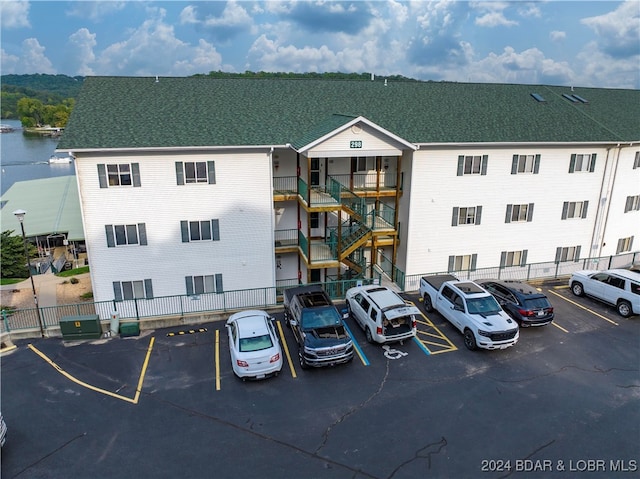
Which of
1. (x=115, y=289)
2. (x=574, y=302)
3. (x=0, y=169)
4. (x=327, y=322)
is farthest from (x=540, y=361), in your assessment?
(x=0, y=169)

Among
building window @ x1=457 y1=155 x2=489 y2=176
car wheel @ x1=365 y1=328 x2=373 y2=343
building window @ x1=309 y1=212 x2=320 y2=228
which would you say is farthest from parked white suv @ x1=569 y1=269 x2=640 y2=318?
building window @ x1=309 y1=212 x2=320 y2=228

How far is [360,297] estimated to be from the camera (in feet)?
61.8

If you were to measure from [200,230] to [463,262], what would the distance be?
15.5 m

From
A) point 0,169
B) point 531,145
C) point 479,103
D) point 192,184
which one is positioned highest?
point 479,103

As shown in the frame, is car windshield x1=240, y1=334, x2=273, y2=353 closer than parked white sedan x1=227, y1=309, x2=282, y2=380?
No

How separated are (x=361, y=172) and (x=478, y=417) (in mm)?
15110

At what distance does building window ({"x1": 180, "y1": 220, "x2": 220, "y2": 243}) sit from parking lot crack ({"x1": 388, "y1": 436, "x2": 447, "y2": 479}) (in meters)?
13.9

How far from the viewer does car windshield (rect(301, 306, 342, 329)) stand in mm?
→ 16109

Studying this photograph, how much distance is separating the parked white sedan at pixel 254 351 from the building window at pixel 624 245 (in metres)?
25.8

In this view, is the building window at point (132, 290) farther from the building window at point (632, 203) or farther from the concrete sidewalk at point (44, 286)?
the building window at point (632, 203)

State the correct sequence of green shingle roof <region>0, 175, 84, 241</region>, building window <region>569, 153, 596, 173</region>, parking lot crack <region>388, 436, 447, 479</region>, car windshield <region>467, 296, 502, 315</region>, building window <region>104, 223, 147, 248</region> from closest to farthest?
parking lot crack <region>388, 436, 447, 479</region>, car windshield <region>467, 296, 502, 315</region>, building window <region>104, 223, 147, 248</region>, building window <region>569, 153, 596, 173</region>, green shingle roof <region>0, 175, 84, 241</region>

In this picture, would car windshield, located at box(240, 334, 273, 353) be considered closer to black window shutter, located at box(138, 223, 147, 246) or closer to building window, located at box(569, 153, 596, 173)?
black window shutter, located at box(138, 223, 147, 246)

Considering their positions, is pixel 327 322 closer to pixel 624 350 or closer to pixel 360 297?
pixel 360 297

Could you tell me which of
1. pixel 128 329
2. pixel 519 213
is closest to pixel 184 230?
pixel 128 329
